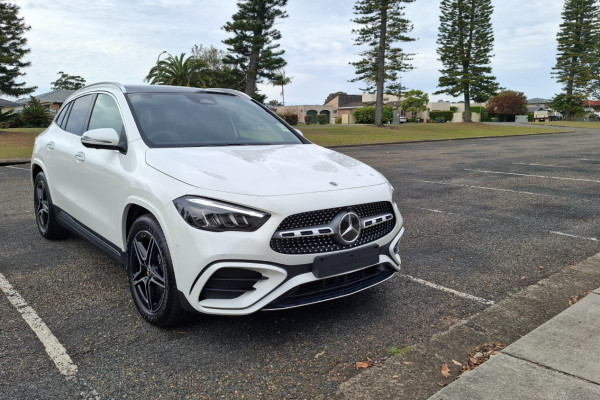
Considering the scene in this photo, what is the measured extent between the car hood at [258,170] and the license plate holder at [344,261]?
430mm

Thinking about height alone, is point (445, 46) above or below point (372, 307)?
above

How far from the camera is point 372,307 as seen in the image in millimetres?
3773

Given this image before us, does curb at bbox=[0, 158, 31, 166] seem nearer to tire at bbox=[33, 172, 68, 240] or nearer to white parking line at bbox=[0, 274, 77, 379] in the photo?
tire at bbox=[33, 172, 68, 240]

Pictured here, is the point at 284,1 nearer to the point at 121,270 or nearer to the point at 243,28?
the point at 243,28

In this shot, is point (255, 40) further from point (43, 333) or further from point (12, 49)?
point (43, 333)

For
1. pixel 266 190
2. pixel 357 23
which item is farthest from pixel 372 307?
pixel 357 23

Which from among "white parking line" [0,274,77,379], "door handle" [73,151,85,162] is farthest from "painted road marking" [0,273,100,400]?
"door handle" [73,151,85,162]

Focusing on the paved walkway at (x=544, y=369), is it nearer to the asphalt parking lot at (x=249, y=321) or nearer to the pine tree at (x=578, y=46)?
the asphalt parking lot at (x=249, y=321)

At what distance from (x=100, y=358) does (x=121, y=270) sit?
1.68 meters

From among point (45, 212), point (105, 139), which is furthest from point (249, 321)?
point (45, 212)

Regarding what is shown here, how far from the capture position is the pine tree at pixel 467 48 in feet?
165

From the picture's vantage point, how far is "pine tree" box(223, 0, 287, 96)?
3597 cm

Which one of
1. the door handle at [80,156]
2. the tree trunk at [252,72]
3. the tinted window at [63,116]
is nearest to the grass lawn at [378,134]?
the tree trunk at [252,72]

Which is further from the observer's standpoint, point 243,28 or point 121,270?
point 243,28
